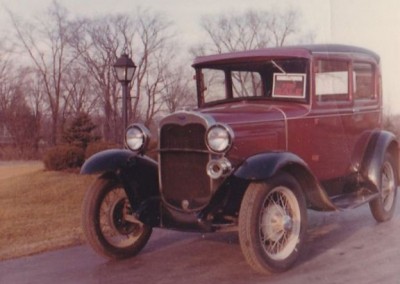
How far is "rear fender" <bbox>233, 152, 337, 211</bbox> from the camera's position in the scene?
3.41 metres

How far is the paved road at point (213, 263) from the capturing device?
3281 mm

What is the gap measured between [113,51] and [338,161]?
3855 millimetres

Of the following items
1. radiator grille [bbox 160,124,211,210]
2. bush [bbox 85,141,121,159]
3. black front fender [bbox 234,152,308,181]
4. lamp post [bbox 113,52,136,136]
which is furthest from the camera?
bush [bbox 85,141,121,159]

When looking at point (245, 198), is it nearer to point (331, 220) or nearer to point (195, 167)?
point (195, 167)

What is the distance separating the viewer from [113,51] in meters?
7.39

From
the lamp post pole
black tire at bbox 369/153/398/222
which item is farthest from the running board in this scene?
the lamp post pole

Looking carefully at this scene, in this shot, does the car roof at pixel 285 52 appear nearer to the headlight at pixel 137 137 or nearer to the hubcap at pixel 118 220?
the headlight at pixel 137 137

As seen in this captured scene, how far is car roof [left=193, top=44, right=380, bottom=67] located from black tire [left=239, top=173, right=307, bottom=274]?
1.15 metres

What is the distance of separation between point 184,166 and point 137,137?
536 mm

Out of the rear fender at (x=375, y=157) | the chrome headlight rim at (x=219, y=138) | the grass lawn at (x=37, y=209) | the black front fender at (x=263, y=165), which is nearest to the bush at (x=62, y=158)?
the grass lawn at (x=37, y=209)

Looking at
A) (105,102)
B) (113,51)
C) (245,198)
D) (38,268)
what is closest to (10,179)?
(105,102)

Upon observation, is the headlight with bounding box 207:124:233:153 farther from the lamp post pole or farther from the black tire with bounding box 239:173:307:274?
the lamp post pole

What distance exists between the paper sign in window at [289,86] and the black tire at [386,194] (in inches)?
47.3

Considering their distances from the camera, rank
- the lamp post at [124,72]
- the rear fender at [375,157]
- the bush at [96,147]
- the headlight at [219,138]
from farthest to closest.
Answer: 1. the bush at [96,147]
2. the lamp post at [124,72]
3. the rear fender at [375,157]
4. the headlight at [219,138]
